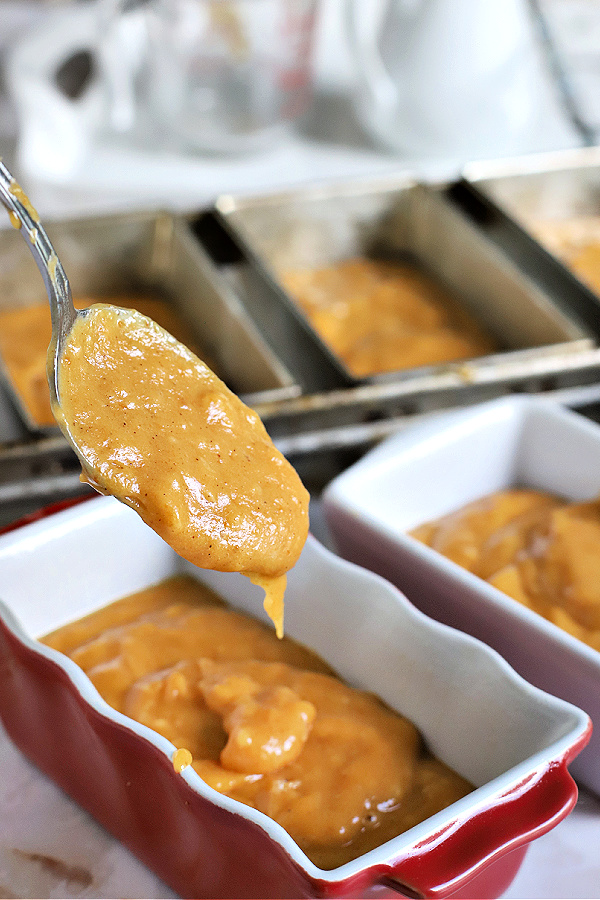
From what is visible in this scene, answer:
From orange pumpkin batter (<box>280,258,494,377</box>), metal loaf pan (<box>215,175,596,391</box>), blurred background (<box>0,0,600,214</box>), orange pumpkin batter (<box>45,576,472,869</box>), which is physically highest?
blurred background (<box>0,0,600,214</box>)

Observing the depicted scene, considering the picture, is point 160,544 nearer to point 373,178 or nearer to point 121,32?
point 373,178

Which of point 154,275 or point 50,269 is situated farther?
point 154,275

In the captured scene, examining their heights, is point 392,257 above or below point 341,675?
above

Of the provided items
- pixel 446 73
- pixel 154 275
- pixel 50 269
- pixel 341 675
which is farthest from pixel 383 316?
pixel 50 269

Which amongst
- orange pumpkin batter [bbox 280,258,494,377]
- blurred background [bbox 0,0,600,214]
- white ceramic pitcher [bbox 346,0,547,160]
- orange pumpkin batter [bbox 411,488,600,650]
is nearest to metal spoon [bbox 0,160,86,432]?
orange pumpkin batter [bbox 411,488,600,650]

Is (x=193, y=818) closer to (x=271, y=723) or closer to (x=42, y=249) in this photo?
(x=271, y=723)

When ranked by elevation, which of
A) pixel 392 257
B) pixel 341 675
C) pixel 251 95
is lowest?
pixel 341 675

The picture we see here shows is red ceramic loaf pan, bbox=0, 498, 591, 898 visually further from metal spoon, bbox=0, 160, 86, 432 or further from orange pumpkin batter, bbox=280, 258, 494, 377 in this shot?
orange pumpkin batter, bbox=280, 258, 494, 377
